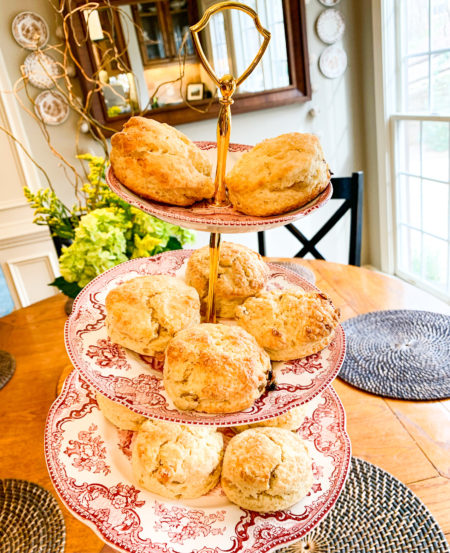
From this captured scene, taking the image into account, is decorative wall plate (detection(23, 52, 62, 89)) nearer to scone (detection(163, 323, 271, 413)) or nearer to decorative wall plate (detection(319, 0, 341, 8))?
A: decorative wall plate (detection(319, 0, 341, 8))

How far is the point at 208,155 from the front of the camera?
0.83 metres

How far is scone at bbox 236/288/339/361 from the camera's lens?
0.70 metres

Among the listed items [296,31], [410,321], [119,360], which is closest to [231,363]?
[119,360]

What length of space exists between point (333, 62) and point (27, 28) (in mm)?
2073

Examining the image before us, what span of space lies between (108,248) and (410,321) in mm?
954

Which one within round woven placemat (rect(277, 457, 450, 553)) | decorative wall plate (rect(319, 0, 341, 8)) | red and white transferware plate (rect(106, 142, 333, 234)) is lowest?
round woven placemat (rect(277, 457, 450, 553))

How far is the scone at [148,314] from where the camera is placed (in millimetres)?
704

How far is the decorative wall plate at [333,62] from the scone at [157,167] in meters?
3.03

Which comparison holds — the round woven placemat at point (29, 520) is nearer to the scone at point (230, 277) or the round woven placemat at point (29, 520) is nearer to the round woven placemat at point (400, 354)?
the scone at point (230, 277)

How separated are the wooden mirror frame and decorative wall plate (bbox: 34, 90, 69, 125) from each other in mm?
166

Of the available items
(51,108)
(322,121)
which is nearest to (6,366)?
(51,108)

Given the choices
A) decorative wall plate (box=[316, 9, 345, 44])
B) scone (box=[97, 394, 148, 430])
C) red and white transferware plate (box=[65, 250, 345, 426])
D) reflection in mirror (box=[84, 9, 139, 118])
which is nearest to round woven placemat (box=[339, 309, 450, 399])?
red and white transferware plate (box=[65, 250, 345, 426])

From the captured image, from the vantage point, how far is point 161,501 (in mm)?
723

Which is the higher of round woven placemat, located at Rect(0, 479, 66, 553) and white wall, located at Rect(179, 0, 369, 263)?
white wall, located at Rect(179, 0, 369, 263)
